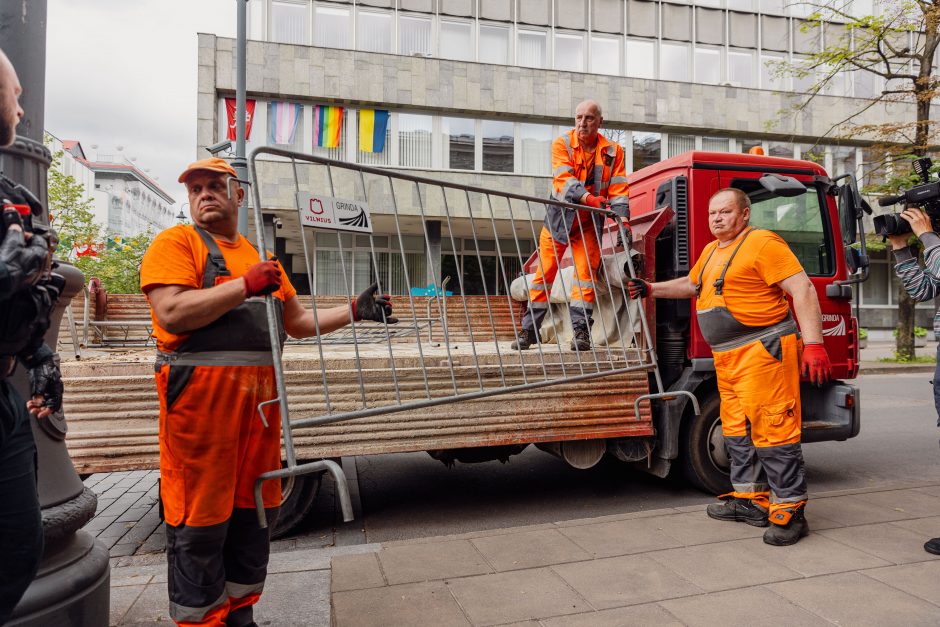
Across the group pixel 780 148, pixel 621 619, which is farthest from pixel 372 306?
pixel 780 148

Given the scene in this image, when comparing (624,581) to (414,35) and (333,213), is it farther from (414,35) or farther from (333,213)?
(414,35)

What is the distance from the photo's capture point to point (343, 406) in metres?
3.85

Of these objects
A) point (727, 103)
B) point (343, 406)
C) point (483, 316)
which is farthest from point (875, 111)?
point (343, 406)

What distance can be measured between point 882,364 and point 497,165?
485 inches

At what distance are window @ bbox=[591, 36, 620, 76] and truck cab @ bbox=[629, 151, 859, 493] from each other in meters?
19.6

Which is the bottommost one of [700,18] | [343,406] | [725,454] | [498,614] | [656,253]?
[498,614]

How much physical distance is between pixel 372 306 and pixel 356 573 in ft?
4.65

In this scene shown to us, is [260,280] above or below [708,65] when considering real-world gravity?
below

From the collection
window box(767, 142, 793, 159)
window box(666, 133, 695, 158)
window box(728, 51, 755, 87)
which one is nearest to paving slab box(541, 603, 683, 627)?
window box(666, 133, 695, 158)

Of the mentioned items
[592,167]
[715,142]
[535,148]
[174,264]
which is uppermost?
[715,142]

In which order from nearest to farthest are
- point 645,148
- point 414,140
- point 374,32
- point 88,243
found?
point 88,243 → point 414,140 → point 374,32 → point 645,148

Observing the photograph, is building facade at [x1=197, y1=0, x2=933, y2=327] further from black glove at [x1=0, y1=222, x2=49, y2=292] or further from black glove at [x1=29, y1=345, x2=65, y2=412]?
black glove at [x1=0, y1=222, x2=49, y2=292]

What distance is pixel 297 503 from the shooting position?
13.8ft

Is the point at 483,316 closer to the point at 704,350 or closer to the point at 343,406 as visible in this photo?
the point at 704,350
